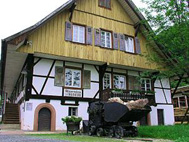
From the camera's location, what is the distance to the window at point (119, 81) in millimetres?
17602

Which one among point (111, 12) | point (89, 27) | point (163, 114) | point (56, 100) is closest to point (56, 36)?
point (89, 27)

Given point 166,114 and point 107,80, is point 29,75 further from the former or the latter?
point 166,114

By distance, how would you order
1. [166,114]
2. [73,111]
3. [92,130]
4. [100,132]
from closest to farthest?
[100,132], [92,130], [73,111], [166,114]

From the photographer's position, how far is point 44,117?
1427 cm

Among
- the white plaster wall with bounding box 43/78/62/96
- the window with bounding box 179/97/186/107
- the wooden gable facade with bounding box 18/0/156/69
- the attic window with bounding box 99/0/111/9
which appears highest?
the attic window with bounding box 99/0/111/9

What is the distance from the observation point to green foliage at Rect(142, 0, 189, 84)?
36.7 feet

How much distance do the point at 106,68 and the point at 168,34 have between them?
6.49 m

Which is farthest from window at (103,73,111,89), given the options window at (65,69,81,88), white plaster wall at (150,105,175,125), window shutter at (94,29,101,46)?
white plaster wall at (150,105,175,125)

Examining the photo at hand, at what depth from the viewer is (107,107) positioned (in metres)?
10.6

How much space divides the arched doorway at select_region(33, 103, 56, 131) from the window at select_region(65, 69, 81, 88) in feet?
6.70

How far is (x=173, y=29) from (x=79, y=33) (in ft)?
23.1

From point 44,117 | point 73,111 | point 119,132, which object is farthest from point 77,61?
point 119,132

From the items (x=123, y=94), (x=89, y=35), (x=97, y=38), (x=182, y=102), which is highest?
(x=89, y=35)

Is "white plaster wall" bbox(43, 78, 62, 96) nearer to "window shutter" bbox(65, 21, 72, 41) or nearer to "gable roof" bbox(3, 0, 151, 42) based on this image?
"window shutter" bbox(65, 21, 72, 41)
